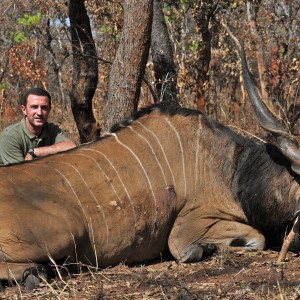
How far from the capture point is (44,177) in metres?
3.69

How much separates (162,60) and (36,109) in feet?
7.90

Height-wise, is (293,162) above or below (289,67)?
below

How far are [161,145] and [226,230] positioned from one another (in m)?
0.57

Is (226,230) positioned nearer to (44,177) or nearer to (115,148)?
(115,148)

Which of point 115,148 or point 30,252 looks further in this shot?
point 115,148

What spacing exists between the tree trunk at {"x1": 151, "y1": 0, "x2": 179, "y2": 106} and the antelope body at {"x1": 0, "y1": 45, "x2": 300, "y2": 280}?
2.28 m

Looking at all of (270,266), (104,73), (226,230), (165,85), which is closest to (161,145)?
(226,230)

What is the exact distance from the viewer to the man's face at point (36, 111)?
180 inches

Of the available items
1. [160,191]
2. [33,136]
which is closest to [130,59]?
[33,136]

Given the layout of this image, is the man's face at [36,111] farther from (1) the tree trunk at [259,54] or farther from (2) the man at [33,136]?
(1) the tree trunk at [259,54]

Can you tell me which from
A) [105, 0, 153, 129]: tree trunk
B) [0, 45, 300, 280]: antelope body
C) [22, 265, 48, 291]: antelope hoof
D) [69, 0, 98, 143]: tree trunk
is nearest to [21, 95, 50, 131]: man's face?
[105, 0, 153, 129]: tree trunk

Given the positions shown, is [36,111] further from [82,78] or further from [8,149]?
[82,78]

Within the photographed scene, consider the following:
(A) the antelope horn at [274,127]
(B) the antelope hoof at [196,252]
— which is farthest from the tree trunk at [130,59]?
(B) the antelope hoof at [196,252]

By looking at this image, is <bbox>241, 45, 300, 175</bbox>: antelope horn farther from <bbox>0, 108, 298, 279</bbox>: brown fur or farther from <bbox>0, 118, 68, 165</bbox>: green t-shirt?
<bbox>0, 118, 68, 165</bbox>: green t-shirt
